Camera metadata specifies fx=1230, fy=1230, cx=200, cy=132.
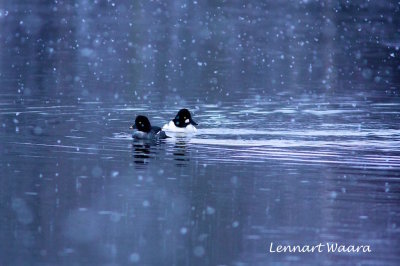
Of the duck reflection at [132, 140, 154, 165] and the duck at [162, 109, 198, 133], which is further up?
the duck at [162, 109, 198, 133]

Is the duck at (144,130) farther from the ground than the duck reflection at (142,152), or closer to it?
farther from the ground

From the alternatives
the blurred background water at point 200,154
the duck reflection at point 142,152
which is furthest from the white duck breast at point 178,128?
the duck reflection at point 142,152

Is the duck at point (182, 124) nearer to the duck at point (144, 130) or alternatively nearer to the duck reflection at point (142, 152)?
the duck at point (144, 130)

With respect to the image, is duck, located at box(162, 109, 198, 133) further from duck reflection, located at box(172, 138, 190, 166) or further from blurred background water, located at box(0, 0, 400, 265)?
duck reflection, located at box(172, 138, 190, 166)

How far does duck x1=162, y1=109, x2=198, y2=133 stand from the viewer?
21.7 meters

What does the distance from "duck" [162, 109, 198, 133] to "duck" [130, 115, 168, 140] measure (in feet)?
1.68

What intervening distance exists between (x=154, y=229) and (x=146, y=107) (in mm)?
12539

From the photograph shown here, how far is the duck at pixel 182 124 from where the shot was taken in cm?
2169

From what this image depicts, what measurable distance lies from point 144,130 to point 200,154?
2153 mm

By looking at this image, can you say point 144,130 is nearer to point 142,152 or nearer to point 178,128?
point 178,128

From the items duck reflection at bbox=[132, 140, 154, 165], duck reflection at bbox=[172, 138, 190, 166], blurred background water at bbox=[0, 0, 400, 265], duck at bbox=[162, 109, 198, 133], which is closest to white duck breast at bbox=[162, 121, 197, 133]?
duck at bbox=[162, 109, 198, 133]

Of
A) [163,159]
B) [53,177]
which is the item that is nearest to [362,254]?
[53,177]

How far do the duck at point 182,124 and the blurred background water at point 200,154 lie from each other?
0.23 metres

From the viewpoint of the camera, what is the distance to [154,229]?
44.1 ft
